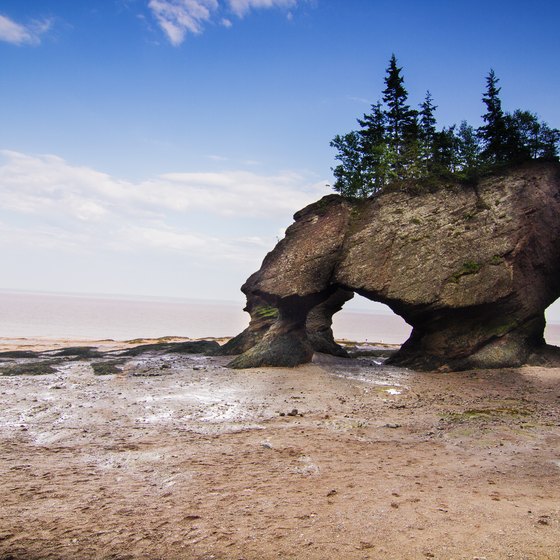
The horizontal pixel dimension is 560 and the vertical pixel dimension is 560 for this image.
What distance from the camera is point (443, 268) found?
75.7ft

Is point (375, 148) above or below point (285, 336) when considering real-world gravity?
above

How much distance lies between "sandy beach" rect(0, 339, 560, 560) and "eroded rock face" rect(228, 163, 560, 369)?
6.38 metres

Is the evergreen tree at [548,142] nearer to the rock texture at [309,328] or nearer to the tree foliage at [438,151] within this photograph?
the tree foliage at [438,151]

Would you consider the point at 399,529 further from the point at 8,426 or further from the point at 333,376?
the point at 333,376

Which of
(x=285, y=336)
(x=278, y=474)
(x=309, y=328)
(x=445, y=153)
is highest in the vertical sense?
(x=445, y=153)

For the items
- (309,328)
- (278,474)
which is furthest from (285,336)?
(278,474)

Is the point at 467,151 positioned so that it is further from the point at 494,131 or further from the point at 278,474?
the point at 278,474

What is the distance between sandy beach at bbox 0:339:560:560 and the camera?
5.88 metres

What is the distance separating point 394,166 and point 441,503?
25874 millimetres

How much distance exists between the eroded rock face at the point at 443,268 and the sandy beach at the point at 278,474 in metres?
6.38

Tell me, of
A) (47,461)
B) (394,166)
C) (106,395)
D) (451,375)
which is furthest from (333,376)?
(394,166)

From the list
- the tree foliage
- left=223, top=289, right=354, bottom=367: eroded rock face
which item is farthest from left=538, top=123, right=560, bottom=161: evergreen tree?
left=223, top=289, right=354, bottom=367: eroded rock face

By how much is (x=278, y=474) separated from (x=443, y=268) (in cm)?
1744

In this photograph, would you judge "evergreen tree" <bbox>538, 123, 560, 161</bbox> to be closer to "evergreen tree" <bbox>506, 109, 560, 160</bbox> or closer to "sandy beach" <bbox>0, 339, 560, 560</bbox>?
"evergreen tree" <bbox>506, 109, 560, 160</bbox>
